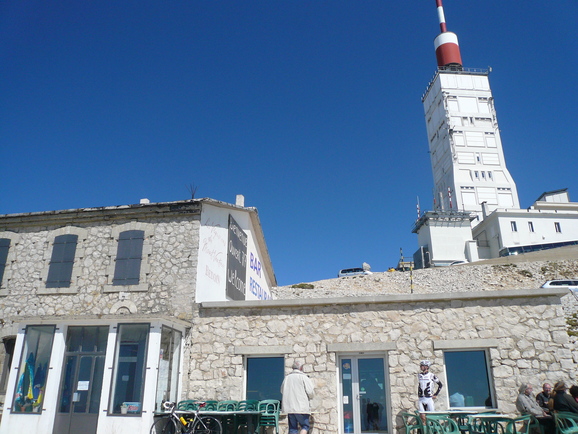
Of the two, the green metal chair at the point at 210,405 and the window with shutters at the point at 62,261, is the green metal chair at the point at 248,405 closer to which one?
the green metal chair at the point at 210,405

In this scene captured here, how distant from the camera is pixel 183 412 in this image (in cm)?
913

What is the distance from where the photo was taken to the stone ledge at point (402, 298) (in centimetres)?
998

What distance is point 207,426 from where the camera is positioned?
9289mm

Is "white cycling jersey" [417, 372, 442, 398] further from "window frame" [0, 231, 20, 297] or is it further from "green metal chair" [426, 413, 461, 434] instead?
"window frame" [0, 231, 20, 297]

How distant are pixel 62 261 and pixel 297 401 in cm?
784

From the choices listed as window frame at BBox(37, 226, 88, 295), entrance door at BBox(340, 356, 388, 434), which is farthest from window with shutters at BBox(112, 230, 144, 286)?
entrance door at BBox(340, 356, 388, 434)

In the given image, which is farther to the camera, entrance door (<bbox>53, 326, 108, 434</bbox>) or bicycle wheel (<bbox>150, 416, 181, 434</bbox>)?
entrance door (<bbox>53, 326, 108, 434</bbox>)

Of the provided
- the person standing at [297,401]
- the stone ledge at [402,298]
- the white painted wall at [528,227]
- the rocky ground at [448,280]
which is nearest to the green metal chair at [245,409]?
the person standing at [297,401]

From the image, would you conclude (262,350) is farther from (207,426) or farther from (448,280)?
(448,280)

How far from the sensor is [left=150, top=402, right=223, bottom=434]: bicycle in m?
9.09

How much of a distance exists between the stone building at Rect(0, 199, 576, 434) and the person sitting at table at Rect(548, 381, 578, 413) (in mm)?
1362

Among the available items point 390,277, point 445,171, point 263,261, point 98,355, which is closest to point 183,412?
point 98,355

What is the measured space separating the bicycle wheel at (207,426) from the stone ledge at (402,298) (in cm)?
263

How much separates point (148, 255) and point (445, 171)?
56065mm
